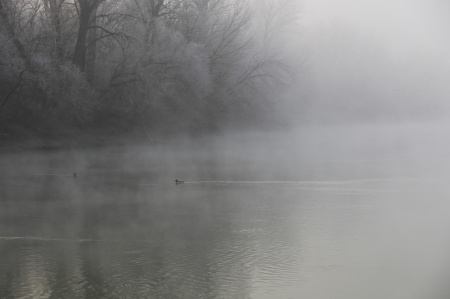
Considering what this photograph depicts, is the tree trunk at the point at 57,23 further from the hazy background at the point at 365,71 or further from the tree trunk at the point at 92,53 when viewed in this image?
the hazy background at the point at 365,71

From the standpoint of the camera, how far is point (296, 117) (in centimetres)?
5116

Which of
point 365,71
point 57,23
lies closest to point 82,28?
point 57,23

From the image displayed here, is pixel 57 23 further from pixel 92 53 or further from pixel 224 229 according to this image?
pixel 224 229

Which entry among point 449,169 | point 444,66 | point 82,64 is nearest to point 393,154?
point 449,169

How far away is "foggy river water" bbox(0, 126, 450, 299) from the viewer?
9.50 meters

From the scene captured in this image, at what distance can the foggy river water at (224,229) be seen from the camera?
31.2ft

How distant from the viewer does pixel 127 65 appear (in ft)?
103

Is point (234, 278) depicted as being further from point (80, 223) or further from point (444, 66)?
point (444, 66)

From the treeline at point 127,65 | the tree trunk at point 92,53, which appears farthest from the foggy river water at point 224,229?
the tree trunk at point 92,53

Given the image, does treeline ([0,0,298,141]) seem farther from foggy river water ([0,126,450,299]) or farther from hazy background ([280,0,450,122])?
hazy background ([280,0,450,122])

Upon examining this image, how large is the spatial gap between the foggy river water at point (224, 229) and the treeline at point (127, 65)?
134 inches

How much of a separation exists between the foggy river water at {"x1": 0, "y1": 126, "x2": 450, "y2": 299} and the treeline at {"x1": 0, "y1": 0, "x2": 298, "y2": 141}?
134 inches

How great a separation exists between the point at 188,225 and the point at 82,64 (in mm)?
19029

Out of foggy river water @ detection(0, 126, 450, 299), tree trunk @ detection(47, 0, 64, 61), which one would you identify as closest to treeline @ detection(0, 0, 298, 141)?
tree trunk @ detection(47, 0, 64, 61)
